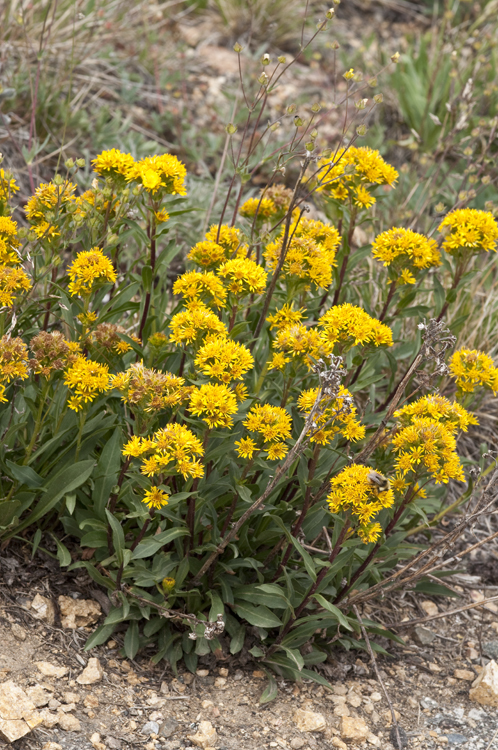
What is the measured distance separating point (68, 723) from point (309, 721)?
86 centimetres

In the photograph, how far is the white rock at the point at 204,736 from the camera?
2.50 meters

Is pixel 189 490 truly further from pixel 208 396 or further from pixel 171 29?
pixel 171 29

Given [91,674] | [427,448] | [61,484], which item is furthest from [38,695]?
[427,448]

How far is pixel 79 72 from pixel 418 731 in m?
5.37

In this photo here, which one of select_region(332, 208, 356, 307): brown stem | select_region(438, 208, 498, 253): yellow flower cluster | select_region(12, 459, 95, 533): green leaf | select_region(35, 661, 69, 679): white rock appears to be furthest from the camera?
select_region(332, 208, 356, 307): brown stem

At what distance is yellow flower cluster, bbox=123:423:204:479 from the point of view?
2234 millimetres

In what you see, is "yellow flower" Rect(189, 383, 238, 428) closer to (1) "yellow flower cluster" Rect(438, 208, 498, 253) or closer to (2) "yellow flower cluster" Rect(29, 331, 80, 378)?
(2) "yellow flower cluster" Rect(29, 331, 80, 378)

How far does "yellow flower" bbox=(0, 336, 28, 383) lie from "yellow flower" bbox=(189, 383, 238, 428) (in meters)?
0.57

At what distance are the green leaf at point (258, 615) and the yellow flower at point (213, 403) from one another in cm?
86

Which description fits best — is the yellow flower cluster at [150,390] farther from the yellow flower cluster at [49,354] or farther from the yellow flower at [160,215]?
the yellow flower at [160,215]

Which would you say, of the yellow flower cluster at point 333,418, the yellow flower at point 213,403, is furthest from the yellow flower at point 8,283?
the yellow flower cluster at point 333,418

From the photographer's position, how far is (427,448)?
241 centimetres

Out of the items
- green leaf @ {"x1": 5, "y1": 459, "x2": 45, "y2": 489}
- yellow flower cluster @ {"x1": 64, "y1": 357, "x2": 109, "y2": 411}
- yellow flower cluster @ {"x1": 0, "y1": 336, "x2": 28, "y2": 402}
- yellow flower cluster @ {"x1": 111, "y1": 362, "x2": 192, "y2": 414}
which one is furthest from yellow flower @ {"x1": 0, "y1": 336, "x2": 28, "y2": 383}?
green leaf @ {"x1": 5, "y1": 459, "x2": 45, "y2": 489}

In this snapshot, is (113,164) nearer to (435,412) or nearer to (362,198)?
(362,198)
